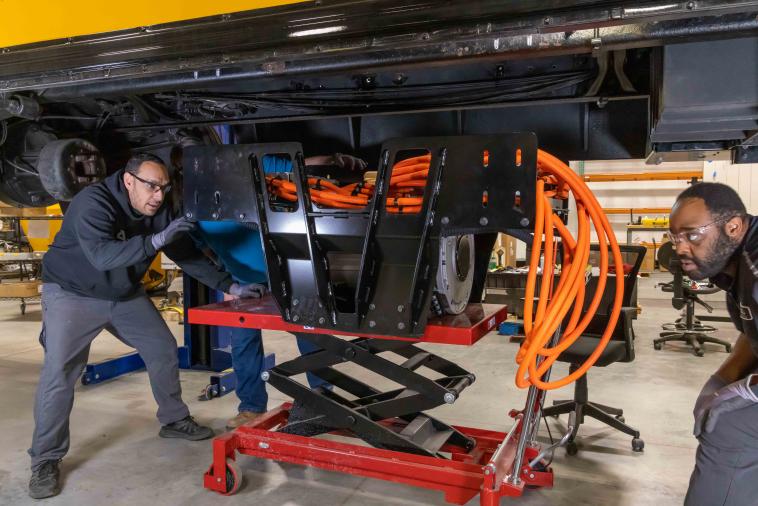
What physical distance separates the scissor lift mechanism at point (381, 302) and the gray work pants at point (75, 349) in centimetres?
72

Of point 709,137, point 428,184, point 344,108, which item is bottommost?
point 428,184

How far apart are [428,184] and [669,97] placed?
748mm

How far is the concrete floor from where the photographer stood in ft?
7.50

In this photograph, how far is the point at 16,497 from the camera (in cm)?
229

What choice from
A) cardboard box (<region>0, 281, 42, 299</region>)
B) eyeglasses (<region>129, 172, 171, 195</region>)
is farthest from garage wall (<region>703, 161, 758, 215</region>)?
Result: cardboard box (<region>0, 281, 42, 299</region>)

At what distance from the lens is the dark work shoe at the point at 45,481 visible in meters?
2.27

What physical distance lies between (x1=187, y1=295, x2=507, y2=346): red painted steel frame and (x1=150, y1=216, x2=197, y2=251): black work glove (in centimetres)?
31

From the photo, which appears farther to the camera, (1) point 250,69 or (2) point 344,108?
(2) point 344,108

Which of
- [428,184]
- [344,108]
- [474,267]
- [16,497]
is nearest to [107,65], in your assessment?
[344,108]

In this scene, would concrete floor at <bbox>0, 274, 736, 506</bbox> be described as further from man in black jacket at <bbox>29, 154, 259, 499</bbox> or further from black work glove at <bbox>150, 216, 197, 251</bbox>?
black work glove at <bbox>150, 216, 197, 251</bbox>

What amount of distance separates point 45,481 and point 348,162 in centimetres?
196

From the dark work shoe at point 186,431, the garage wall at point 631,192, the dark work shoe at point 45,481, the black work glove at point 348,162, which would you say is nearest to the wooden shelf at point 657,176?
the garage wall at point 631,192

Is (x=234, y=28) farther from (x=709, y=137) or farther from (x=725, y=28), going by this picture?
(x=709, y=137)

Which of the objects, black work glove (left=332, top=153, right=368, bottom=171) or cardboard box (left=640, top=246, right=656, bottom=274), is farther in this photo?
cardboard box (left=640, top=246, right=656, bottom=274)
